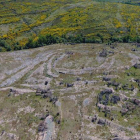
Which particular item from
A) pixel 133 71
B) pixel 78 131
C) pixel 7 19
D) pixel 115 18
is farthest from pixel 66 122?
pixel 7 19

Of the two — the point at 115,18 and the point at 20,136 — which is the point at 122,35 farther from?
the point at 20,136

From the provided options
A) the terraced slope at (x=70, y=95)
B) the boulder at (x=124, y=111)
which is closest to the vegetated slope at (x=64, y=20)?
the terraced slope at (x=70, y=95)

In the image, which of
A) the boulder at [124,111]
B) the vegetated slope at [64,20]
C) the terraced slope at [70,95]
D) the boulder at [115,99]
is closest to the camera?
the terraced slope at [70,95]

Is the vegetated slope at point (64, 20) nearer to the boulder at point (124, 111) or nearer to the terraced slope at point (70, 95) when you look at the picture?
the terraced slope at point (70, 95)

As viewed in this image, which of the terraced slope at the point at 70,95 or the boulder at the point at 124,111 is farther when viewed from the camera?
the boulder at the point at 124,111

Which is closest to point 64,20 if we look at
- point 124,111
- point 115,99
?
point 115,99

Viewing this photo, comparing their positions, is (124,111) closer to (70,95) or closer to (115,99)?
(115,99)
